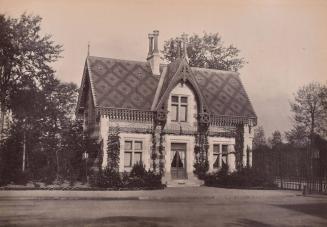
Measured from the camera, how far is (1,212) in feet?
37.2

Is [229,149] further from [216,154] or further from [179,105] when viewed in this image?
[179,105]

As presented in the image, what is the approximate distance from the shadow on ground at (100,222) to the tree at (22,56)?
25.6 ft

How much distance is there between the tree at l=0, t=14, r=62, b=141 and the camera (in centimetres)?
1789

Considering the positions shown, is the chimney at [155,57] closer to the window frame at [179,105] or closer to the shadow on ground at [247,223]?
the window frame at [179,105]

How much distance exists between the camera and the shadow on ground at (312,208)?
12.9m

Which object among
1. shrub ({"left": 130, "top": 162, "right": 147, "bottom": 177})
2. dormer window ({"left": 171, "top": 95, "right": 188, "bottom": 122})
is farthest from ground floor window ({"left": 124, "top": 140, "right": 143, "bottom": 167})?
dormer window ({"left": 171, "top": 95, "right": 188, "bottom": 122})

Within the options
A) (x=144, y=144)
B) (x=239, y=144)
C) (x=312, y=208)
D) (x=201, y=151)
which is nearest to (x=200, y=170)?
(x=201, y=151)

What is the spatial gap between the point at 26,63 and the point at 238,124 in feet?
37.2

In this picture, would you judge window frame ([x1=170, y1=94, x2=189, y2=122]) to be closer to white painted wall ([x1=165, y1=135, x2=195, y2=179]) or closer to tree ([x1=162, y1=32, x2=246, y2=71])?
white painted wall ([x1=165, y1=135, x2=195, y2=179])

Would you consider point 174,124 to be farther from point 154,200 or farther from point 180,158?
point 154,200

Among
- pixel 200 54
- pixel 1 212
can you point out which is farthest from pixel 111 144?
pixel 200 54

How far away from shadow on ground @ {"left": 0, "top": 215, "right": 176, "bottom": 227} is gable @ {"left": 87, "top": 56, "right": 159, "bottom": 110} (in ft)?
37.2

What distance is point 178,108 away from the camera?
23469 mm

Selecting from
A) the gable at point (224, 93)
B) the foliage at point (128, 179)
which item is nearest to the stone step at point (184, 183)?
the foliage at point (128, 179)
